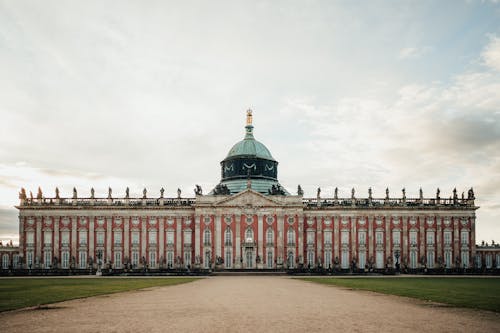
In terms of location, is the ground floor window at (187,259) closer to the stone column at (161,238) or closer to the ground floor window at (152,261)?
the stone column at (161,238)

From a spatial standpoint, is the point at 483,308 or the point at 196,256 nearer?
the point at 483,308

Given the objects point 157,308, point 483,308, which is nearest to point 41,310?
point 157,308

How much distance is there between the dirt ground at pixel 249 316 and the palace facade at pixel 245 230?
178ft

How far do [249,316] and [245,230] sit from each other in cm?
6195

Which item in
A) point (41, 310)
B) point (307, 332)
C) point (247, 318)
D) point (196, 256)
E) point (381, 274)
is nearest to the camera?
point (307, 332)

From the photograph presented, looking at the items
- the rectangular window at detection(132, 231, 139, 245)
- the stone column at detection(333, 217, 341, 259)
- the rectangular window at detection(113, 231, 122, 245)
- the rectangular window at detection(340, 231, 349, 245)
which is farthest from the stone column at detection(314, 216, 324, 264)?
the rectangular window at detection(113, 231, 122, 245)

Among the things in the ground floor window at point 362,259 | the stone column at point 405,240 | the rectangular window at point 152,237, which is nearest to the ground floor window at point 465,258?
the stone column at point 405,240

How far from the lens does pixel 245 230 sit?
8375cm

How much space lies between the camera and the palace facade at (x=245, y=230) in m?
83.8

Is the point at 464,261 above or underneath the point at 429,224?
underneath

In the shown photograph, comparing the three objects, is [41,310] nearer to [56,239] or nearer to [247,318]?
[247,318]

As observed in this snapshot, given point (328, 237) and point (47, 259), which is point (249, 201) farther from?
point (47, 259)

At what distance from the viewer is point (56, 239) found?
85188mm

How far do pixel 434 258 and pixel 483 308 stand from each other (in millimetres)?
63752
